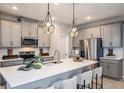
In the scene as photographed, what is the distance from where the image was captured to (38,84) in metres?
2.12

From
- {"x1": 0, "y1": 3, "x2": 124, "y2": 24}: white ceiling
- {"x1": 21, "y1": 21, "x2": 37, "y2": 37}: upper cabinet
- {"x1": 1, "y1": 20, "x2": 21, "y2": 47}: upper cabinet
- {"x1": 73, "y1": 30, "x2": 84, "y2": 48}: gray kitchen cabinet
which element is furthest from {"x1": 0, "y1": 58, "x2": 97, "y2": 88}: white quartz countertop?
{"x1": 73, "y1": 30, "x2": 84, "y2": 48}: gray kitchen cabinet

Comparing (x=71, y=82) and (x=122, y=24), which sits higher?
(x=122, y=24)

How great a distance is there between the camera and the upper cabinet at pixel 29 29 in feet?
14.3

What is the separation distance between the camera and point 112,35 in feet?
15.0

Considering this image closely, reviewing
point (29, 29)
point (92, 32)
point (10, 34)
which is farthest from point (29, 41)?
point (92, 32)

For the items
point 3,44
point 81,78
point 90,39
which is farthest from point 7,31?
point 90,39

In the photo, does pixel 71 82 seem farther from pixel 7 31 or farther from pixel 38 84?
pixel 7 31

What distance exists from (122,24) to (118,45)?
2.86 ft

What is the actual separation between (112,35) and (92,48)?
1.00 m

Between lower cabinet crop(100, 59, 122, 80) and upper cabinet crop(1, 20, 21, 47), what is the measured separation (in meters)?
3.62

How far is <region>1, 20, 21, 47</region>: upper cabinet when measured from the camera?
12.6ft

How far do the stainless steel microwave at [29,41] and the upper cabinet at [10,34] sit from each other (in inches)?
6.2

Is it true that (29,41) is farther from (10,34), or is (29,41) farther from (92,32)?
(92,32)

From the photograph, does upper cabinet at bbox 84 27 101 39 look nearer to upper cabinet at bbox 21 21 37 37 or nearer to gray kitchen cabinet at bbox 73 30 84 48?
gray kitchen cabinet at bbox 73 30 84 48
